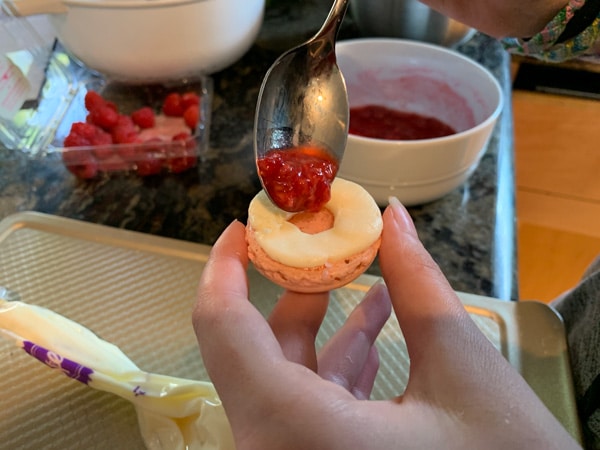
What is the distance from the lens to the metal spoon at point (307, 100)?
699 mm

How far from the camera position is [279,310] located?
0.64m

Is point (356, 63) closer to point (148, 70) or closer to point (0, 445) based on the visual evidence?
point (148, 70)

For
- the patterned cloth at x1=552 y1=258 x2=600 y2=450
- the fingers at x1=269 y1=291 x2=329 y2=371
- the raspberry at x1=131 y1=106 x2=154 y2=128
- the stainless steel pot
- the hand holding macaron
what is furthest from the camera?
the stainless steel pot

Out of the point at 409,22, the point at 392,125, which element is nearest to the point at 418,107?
the point at 392,125

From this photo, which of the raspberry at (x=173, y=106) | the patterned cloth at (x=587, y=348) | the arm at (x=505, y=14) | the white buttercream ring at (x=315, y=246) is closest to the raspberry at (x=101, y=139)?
the raspberry at (x=173, y=106)

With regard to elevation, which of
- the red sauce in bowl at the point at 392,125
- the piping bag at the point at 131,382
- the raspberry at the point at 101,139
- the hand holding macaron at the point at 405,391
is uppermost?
the hand holding macaron at the point at 405,391

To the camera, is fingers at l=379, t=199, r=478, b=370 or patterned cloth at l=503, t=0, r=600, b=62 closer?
fingers at l=379, t=199, r=478, b=370

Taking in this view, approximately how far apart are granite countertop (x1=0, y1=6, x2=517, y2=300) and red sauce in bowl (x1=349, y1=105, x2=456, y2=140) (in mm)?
111

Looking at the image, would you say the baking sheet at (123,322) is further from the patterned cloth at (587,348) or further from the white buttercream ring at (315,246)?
the white buttercream ring at (315,246)

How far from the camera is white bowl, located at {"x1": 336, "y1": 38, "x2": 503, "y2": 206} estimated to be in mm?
825

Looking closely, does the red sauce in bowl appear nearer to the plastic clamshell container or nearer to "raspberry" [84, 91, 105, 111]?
the plastic clamshell container

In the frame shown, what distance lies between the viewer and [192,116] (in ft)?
3.49

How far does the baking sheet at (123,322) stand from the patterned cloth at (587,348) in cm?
1

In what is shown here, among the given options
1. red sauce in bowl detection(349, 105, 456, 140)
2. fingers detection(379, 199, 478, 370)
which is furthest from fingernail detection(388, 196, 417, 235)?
red sauce in bowl detection(349, 105, 456, 140)
